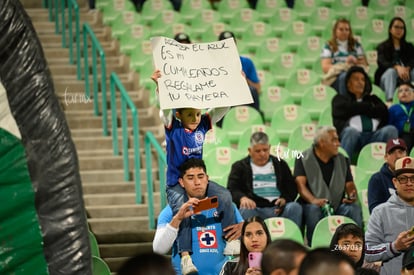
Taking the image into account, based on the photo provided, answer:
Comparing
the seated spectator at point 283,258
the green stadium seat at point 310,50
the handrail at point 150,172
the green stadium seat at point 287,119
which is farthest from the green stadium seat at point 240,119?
the seated spectator at point 283,258

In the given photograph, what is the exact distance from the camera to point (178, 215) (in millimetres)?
6906

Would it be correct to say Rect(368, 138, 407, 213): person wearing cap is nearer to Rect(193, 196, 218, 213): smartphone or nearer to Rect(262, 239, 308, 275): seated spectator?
Rect(193, 196, 218, 213): smartphone

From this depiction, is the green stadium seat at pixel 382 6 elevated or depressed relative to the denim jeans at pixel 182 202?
depressed

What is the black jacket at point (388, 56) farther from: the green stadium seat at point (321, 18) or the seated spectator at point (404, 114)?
the green stadium seat at point (321, 18)

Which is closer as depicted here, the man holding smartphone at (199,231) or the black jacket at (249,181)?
the man holding smartphone at (199,231)

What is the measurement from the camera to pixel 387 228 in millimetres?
7977

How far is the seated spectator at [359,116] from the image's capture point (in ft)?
34.2

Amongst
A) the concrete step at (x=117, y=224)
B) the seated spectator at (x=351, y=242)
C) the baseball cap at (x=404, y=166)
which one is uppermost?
the baseball cap at (x=404, y=166)

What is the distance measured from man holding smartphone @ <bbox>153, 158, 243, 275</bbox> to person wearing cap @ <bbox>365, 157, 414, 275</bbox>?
1.30 metres

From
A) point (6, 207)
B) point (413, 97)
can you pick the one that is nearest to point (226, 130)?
point (413, 97)

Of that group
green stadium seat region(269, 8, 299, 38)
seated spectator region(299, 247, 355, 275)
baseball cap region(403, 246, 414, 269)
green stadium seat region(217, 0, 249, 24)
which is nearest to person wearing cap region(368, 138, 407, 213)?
baseball cap region(403, 246, 414, 269)

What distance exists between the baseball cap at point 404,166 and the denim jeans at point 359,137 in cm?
207

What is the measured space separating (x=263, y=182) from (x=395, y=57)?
4168mm

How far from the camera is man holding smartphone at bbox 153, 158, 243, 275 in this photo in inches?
275
